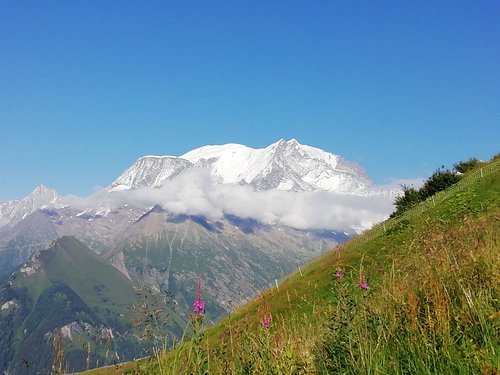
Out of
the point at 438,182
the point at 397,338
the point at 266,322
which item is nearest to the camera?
the point at 397,338

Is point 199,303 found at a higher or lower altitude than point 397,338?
higher

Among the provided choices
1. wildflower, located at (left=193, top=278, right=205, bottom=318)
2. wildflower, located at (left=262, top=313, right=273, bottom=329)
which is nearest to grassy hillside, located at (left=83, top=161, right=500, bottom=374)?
wildflower, located at (left=262, top=313, right=273, bottom=329)

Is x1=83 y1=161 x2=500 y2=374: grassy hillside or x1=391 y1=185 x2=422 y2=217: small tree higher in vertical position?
x1=391 y1=185 x2=422 y2=217: small tree

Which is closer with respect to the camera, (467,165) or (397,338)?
(397,338)

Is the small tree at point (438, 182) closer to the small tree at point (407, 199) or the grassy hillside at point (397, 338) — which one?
the small tree at point (407, 199)

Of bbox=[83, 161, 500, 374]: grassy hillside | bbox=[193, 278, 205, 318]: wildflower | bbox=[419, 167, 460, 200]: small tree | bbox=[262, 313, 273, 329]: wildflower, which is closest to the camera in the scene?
bbox=[83, 161, 500, 374]: grassy hillside

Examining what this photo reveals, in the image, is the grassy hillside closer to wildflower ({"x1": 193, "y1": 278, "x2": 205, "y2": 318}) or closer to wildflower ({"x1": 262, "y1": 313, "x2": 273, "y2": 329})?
wildflower ({"x1": 262, "y1": 313, "x2": 273, "y2": 329})

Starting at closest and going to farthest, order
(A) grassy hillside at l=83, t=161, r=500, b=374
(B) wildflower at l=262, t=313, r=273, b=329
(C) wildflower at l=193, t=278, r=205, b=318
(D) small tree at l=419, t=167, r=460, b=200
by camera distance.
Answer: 1. (A) grassy hillside at l=83, t=161, r=500, b=374
2. (C) wildflower at l=193, t=278, r=205, b=318
3. (B) wildflower at l=262, t=313, r=273, b=329
4. (D) small tree at l=419, t=167, r=460, b=200

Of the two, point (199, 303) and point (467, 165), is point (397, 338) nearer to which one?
→ point (199, 303)

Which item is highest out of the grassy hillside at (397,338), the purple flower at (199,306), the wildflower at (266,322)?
the purple flower at (199,306)

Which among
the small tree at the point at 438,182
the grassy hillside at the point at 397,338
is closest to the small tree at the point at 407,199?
the small tree at the point at 438,182

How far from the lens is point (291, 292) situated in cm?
3497

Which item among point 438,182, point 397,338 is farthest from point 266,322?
point 438,182

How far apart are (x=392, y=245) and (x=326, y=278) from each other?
526cm
